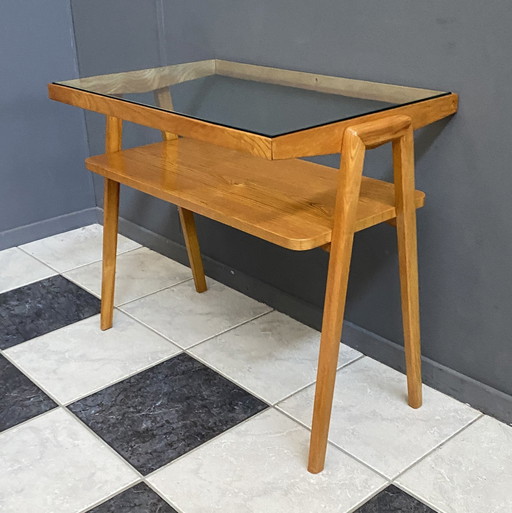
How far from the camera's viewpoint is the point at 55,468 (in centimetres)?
158

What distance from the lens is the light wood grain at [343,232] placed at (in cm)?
134

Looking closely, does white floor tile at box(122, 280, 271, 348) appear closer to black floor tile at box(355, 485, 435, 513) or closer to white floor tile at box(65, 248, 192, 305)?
white floor tile at box(65, 248, 192, 305)

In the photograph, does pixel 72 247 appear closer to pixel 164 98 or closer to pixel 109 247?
pixel 109 247

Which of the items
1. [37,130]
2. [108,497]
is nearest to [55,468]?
[108,497]

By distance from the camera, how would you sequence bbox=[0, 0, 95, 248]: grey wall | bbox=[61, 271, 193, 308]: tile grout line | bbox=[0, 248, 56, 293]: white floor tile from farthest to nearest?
bbox=[0, 0, 95, 248]: grey wall → bbox=[0, 248, 56, 293]: white floor tile → bbox=[61, 271, 193, 308]: tile grout line

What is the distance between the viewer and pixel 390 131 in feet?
4.56

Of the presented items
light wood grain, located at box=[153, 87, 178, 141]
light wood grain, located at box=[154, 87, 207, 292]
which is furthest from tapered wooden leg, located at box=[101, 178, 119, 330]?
light wood grain, located at box=[153, 87, 178, 141]

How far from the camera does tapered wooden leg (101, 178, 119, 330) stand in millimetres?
1962

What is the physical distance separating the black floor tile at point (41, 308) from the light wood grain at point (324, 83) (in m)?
0.86

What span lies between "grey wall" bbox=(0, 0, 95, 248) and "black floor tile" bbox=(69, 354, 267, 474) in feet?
3.62

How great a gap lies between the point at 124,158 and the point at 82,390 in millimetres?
618

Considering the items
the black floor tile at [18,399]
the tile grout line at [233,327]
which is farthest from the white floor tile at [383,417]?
the black floor tile at [18,399]

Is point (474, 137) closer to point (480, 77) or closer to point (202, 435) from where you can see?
point (480, 77)

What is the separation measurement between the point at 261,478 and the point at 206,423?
0.24 m
